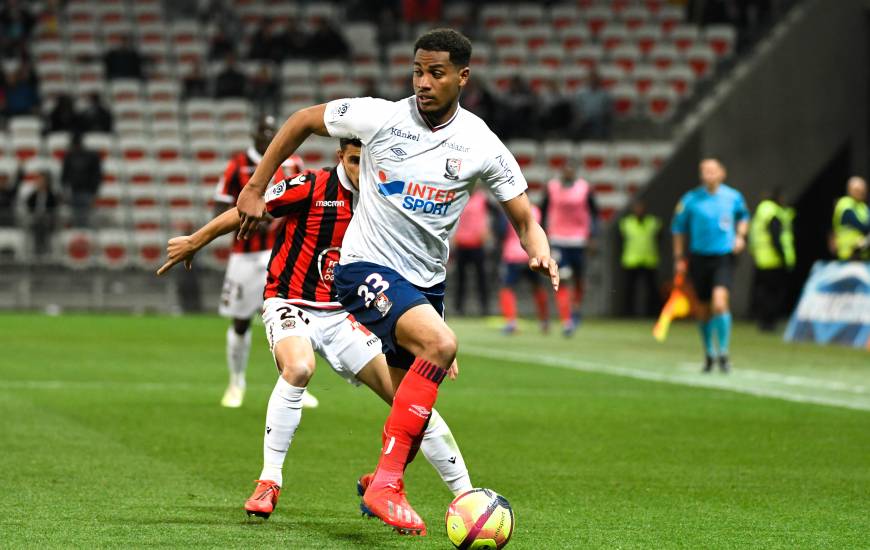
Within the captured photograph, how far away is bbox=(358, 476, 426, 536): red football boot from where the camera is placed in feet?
21.2

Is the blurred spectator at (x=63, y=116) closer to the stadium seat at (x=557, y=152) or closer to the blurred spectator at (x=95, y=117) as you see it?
the blurred spectator at (x=95, y=117)

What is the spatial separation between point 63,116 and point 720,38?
14236 mm

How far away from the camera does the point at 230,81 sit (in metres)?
31.8

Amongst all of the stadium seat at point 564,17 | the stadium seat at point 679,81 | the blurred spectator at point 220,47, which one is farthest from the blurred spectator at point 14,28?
the stadium seat at point 679,81

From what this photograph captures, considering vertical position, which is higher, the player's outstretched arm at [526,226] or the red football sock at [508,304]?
the player's outstretched arm at [526,226]

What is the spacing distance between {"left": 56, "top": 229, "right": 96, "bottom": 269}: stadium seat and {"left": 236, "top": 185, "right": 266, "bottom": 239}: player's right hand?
22.2 meters

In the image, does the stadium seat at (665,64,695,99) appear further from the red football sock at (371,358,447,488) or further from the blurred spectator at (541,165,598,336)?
the red football sock at (371,358,447,488)

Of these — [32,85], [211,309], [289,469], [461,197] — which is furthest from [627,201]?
[461,197]

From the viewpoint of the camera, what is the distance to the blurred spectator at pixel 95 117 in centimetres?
3066

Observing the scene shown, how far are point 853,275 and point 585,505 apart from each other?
47.8ft

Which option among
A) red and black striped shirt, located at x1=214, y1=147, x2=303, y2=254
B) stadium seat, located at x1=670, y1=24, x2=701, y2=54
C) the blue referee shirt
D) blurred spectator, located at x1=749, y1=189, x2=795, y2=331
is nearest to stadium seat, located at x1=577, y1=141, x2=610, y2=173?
stadium seat, located at x1=670, y1=24, x2=701, y2=54

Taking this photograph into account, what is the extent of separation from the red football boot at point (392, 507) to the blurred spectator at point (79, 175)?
898 inches

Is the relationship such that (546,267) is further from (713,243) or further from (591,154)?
(591,154)

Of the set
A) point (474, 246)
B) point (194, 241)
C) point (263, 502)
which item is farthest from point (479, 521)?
point (474, 246)
